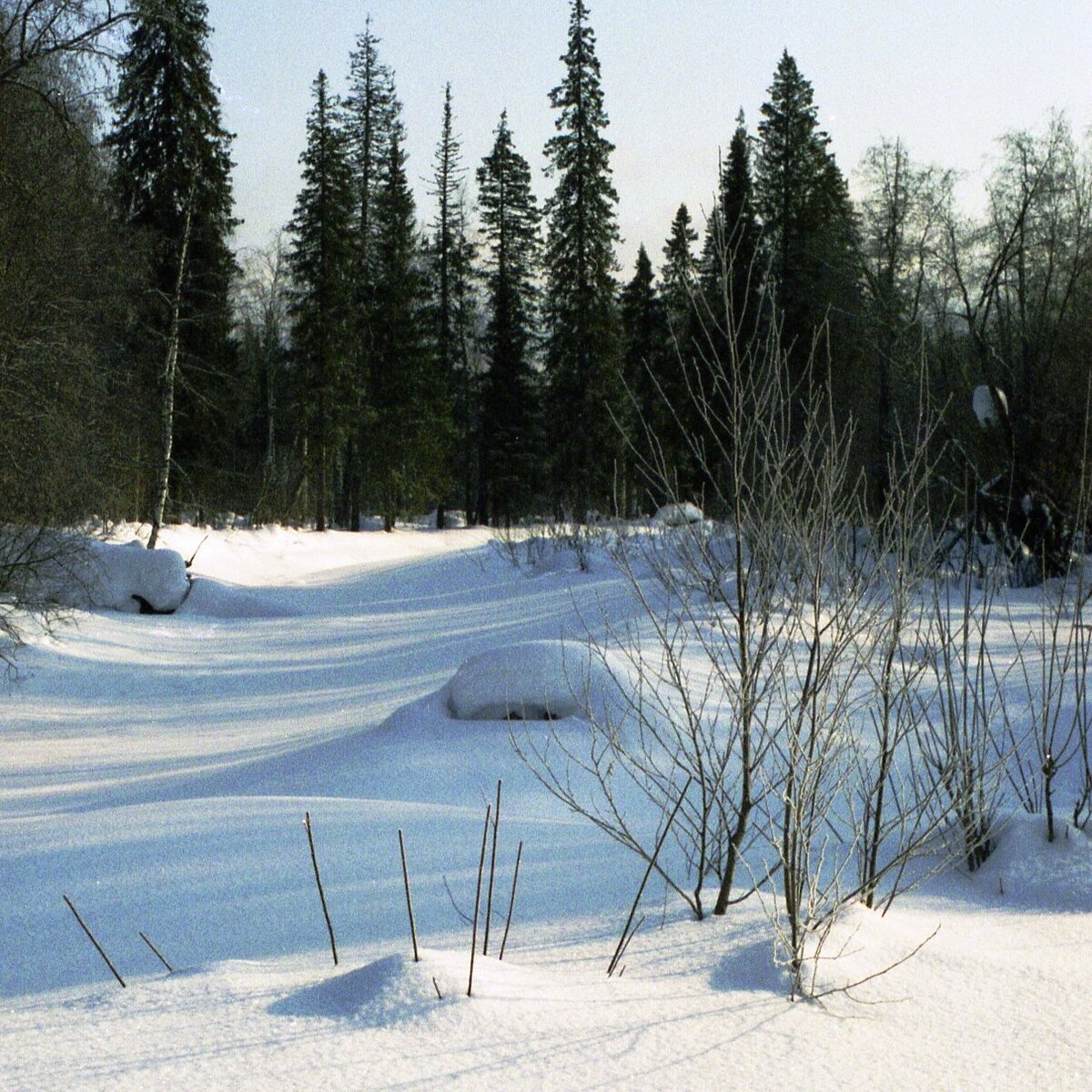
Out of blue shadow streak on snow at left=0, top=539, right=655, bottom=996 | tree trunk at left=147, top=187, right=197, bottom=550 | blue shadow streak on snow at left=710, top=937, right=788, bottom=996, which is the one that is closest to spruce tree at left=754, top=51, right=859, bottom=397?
tree trunk at left=147, top=187, right=197, bottom=550

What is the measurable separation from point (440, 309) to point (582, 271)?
631 centimetres

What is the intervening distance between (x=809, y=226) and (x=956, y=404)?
14.7 meters

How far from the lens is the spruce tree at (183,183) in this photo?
20.7 metres

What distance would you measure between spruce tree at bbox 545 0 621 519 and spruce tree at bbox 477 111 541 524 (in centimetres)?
445

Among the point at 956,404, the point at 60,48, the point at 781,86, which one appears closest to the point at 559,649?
the point at 60,48

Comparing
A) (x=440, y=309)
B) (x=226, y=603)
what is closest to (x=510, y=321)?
(x=440, y=309)

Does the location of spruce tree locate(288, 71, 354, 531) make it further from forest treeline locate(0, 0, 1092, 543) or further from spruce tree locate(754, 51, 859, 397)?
spruce tree locate(754, 51, 859, 397)

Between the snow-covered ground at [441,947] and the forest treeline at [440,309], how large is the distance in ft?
5.50

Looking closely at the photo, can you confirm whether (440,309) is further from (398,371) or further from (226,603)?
(226,603)

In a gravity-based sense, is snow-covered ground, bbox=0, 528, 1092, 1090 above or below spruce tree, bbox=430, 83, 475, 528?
below

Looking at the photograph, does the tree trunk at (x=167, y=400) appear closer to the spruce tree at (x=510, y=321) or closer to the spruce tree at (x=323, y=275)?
the spruce tree at (x=323, y=275)

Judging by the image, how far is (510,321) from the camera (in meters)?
35.6

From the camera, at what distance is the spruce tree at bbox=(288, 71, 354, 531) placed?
2886cm

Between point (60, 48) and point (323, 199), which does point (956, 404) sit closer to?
point (60, 48)
